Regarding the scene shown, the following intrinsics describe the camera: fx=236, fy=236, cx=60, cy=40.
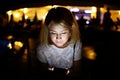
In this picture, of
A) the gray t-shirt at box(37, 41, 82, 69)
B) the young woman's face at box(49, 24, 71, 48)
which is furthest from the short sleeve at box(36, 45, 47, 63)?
the young woman's face at box(49, 24, 71, 48)

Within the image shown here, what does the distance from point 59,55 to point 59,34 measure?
0.81 ft

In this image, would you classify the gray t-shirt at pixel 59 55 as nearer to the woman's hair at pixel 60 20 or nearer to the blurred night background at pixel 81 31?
the woman's hair at pixel 60 20

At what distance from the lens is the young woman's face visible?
1735 mm

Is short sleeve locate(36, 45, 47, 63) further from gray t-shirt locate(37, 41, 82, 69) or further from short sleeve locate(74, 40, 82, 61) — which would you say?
short sleeve locate(74, 40, 82, 61)

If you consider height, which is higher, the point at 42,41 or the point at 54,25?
the point at 54,25

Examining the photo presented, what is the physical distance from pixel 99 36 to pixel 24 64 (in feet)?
3.32

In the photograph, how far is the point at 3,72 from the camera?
2.22 meters

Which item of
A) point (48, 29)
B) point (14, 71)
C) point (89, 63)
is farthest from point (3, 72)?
point (89, 63)

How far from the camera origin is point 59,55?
1934 mm

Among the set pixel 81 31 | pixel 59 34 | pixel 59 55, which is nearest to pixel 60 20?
pixel 59 34

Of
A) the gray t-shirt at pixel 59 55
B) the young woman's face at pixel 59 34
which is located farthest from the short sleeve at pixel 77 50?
the young woman's face at pixel 59 34

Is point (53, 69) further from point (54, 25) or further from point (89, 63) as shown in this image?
point (89, 63)

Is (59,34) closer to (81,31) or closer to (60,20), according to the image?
(60,20)

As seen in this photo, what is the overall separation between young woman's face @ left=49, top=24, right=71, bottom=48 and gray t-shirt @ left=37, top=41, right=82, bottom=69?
0.11 meters
